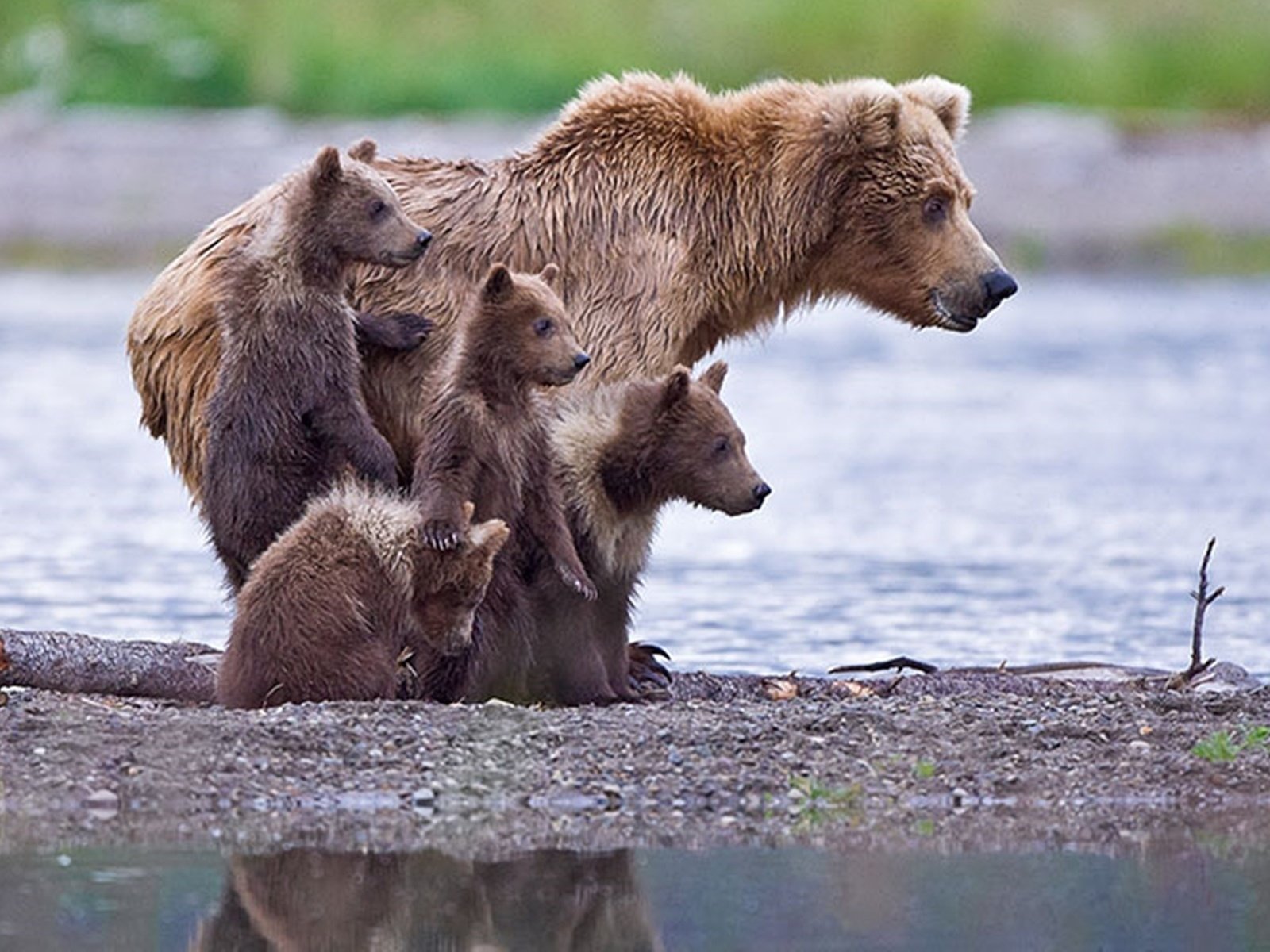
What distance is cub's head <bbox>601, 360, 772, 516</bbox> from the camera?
306 inches

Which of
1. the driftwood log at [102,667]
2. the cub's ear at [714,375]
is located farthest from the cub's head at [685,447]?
the driftwood log at [102,667]

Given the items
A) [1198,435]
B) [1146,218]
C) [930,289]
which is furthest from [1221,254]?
[930,289]

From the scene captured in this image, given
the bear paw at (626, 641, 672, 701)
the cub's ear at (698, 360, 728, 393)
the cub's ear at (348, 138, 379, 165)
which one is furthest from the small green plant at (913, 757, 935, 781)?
the cub's ear at (348, 138, 379, 165)

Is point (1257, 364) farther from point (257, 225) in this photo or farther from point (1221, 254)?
point (257, 225)

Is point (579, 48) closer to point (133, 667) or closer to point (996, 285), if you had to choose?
point (996, 285)

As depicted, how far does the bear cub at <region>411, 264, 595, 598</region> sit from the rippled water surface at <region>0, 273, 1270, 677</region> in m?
1.53

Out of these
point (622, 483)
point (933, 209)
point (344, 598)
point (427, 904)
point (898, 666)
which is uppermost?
point (933, 209)

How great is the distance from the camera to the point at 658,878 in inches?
226

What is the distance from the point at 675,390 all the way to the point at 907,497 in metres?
5.87

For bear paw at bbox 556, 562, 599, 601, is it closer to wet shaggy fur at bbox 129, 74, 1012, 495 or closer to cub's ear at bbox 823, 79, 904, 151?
wet shaggy fur at bbox 129, 74, 1012, 495

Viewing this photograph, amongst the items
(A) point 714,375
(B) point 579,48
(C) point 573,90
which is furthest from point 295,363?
(B) point 579,48

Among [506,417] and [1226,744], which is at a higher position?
[506,417]

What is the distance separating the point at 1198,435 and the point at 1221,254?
933 centimetres

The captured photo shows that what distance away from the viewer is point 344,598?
7.07 m
